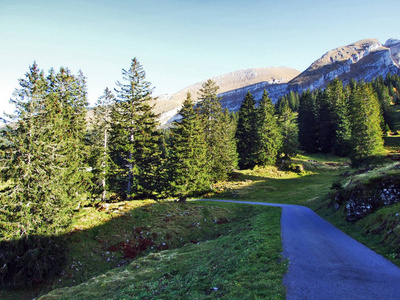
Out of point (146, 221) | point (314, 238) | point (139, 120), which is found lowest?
point (146, 221)

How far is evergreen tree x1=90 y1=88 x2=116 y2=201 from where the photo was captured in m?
28.5

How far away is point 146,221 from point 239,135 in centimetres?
4150

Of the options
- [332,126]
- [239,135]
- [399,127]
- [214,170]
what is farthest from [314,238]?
[399,127]

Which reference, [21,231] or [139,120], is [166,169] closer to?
[139,120]

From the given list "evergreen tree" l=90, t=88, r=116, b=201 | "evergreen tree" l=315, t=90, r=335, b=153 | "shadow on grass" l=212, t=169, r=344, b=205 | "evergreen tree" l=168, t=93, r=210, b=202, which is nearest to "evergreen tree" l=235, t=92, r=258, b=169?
"shadow on grass" l=212, t=169, r=344, b=205

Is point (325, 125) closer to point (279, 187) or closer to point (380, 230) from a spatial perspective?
point (279, 187)

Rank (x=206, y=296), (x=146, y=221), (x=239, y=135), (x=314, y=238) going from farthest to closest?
(x=239, y=135), (x=146, y=221), (x=314, y=238), (x=206, y=296)

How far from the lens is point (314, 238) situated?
12.3m

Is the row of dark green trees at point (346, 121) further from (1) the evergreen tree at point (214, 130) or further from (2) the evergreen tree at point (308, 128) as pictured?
(1) the evergreen tree at point (214, 130)

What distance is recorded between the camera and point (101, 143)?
3052cm

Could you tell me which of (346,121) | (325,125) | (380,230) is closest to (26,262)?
(380,230)

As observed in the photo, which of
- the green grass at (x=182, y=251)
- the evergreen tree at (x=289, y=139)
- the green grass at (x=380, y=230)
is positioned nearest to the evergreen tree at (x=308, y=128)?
the evergreen tree at (x=289, y=139)

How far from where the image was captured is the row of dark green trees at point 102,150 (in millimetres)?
16703

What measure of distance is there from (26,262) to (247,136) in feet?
160
